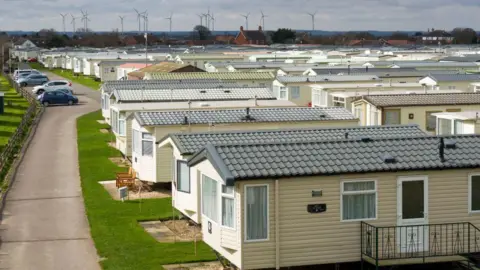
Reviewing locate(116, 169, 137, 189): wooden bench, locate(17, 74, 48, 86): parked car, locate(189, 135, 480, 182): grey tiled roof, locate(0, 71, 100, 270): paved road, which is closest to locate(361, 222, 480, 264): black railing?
locate(189, 135, 480, 182): grey tiled roof

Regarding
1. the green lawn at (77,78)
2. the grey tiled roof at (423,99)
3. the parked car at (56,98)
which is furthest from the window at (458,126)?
the green lawn at (77,78)

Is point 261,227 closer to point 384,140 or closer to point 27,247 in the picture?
point 384,140

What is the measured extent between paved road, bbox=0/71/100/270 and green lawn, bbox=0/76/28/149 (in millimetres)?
1932

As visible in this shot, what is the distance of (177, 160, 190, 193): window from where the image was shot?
20.0 meters

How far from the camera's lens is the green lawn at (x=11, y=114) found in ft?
125

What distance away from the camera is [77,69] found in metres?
87.1

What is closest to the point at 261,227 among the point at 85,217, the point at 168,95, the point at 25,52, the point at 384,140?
the point at 384,140

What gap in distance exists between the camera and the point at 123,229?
2066 centimetres

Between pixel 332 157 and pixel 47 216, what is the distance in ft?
29.9

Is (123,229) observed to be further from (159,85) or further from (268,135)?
(159,85)

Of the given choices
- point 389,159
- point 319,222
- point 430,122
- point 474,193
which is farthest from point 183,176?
point 430,122

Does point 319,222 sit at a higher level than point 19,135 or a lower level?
higher

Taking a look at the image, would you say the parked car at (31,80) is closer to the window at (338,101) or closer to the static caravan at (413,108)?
the window at (338,101)

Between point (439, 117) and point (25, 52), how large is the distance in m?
99.3
